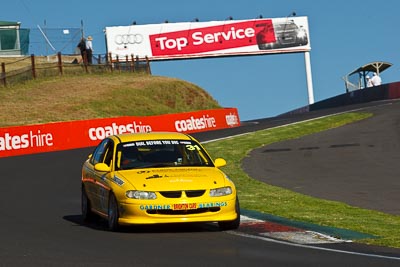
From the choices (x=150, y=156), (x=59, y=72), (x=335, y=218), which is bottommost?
(x=335, y=218)

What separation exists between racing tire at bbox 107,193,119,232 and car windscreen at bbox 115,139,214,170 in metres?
0.62

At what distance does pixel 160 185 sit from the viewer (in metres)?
13.8

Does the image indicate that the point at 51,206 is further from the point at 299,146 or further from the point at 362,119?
the point at 362,119

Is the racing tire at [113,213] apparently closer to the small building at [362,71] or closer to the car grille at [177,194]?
the car grille at [177,194]

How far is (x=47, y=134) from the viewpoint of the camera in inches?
→ 1388

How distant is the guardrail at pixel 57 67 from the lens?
5709cm

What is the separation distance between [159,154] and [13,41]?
171 ft

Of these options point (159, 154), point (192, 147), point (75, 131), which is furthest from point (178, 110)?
point (159, 154)

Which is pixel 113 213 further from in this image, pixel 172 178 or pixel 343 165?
pixel 343 165

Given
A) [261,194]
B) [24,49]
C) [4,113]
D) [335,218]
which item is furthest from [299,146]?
[24,49]

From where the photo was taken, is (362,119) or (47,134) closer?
(47,134)

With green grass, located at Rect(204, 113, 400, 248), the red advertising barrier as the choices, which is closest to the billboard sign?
the red advertising barrier

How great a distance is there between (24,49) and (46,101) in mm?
12486

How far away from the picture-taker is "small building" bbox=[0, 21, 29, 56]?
64.6 metres
